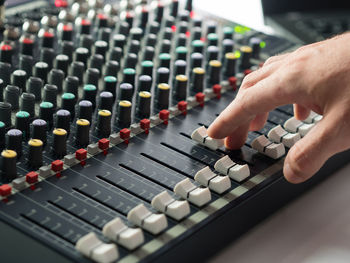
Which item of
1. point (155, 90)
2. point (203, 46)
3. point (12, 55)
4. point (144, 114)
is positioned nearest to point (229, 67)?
point (203, 46)

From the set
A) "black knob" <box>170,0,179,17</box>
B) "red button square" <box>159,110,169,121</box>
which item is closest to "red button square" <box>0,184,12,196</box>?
"red button square" <box>159,110,169,121</box>

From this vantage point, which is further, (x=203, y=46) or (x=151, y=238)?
(x=203, y=46)

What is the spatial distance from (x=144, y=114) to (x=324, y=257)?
0.48m

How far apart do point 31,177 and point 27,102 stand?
22 cm

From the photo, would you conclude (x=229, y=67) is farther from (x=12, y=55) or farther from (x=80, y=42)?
(x=12, y=55)

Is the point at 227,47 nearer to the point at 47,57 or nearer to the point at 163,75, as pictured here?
the point at 163,75

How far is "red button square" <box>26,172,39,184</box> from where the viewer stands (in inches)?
46.4

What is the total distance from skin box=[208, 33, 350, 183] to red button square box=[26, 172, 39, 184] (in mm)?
380

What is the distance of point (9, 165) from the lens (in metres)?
Answer: 1.17

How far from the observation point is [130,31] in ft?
5.99

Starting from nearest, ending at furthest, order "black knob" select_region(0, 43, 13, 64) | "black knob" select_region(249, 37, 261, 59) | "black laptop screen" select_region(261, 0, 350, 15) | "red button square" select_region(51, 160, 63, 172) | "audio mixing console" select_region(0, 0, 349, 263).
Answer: "audio mixing console" select_region(0, 0, 349, 263) → "red button square" select_region(51, 160, 63, 172) → "black knob" select_region(0, 43, 13, 64) → "black knob" select_region(249, 37, 261, 59) → "black laptop screen" select_region(261, 0, 350, 15)

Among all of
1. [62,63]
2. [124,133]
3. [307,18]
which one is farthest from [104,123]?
[307,18]

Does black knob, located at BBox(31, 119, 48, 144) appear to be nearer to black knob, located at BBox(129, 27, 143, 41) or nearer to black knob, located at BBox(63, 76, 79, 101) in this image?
black knob, located at BBox(63, 76, 79, 101)

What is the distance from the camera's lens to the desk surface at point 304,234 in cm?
130
